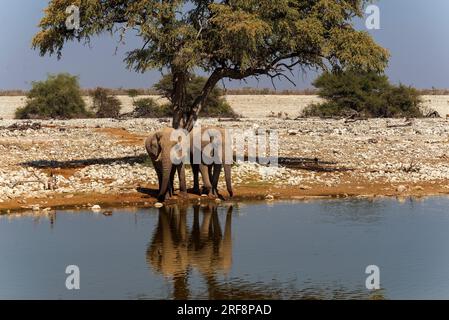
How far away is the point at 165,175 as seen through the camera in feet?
69.3

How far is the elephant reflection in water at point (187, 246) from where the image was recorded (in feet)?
44.7

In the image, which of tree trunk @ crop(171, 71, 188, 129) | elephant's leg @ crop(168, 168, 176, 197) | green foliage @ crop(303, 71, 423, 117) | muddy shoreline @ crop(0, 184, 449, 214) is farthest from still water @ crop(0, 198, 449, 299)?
green foliage @ crop(303, 71, 423, 117)

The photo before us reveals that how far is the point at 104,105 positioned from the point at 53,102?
13.9 feet

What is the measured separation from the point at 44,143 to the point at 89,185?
13.5 m

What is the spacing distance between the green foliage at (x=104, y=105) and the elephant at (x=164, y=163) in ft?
136

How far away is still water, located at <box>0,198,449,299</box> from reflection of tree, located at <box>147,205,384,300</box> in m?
0.02

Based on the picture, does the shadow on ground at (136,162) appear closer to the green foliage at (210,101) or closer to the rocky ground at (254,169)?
the rocky ground at (254,169)

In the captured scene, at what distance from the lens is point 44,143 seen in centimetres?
3584

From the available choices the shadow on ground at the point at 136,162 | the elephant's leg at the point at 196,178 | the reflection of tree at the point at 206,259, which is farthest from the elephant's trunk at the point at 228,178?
the shadow on ground at the point at 136,162

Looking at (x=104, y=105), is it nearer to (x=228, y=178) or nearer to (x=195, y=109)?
(x=195, y=109)

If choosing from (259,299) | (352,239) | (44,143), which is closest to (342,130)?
(44,143)

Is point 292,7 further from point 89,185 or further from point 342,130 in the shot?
point 342,130

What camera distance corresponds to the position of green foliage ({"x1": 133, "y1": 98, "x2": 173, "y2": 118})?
61781 mm

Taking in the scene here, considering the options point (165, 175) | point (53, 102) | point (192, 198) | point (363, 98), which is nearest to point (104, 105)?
point (53, 102)
